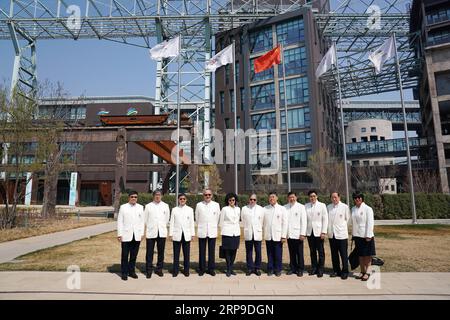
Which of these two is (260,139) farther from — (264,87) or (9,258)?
(9,258)

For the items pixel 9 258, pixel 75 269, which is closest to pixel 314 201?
pixel 75 269

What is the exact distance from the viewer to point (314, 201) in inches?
304

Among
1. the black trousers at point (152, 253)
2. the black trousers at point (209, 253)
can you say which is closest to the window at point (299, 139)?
the black trousers at point (209, 253)

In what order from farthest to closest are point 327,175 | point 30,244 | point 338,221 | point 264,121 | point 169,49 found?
point 264,121
point 327,175
point 169,49
point 30,244
point 338,221

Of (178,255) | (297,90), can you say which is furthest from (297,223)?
(297,90)

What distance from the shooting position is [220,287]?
639cm

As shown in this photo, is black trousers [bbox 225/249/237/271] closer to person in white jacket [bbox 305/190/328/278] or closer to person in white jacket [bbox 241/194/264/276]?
person in white jacket [bbox 241/194/264/276]

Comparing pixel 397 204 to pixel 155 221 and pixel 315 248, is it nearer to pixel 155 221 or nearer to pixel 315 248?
pixel 315 248

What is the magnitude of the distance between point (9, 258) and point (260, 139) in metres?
40.2

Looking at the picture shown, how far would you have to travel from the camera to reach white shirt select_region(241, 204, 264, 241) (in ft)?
24.8

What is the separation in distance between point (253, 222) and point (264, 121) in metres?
41.0

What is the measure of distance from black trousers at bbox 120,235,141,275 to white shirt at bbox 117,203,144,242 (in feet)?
0.43

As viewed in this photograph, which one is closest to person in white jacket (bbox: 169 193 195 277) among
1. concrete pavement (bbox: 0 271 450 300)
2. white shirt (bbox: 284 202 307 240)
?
concrete pavement (bbox: 0 271 450 300)

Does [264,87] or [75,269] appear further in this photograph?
[264,87]
